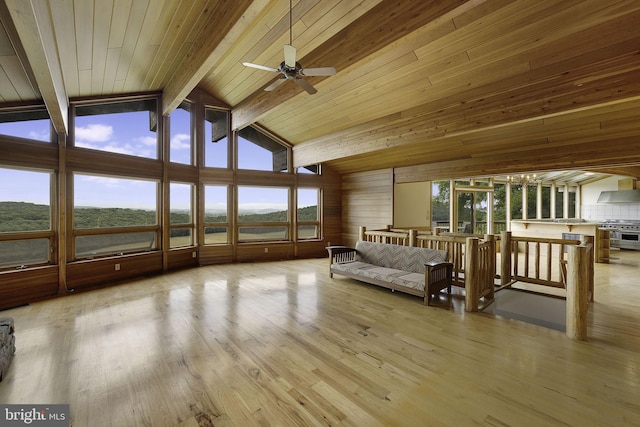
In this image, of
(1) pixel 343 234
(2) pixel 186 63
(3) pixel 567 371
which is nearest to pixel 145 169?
(2) pixel 186 63

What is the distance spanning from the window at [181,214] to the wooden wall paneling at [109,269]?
23.3 inches

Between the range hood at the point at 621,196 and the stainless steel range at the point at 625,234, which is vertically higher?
the range hood at the point at 621,196

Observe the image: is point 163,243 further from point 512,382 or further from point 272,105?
point 512,382

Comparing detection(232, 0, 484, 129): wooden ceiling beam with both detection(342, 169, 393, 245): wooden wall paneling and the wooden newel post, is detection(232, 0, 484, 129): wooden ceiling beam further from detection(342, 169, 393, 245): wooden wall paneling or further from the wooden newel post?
detection(342, 169, 393, 245): wooden wall paneling

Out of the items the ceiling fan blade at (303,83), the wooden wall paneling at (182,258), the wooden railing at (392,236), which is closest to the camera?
the ceiling fan blade at (303,83)

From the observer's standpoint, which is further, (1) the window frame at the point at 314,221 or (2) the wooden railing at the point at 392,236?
(1) the window frame at the point at 314,221

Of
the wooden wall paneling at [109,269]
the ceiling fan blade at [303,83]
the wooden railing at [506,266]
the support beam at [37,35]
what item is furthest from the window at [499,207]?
the support beam at [37,35]

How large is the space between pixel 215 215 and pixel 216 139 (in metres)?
1.94

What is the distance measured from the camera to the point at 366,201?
25.3 feet

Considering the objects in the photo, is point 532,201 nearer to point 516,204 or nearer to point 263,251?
point 516,204

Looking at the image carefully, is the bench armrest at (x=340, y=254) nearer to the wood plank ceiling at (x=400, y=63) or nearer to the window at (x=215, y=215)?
the wood plank ceiling at (x=400, y=63)

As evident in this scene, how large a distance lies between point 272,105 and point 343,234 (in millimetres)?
4601

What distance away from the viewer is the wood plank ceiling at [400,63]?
2770 mm

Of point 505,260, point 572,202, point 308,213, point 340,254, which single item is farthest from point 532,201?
point 340,254
